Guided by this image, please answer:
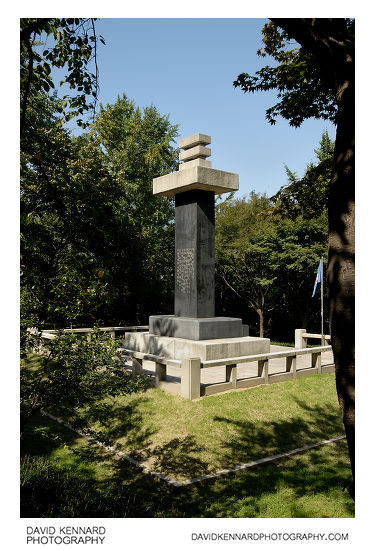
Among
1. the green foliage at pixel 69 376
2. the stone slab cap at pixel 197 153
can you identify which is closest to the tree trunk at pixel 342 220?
the green foliage at pixel 69 376

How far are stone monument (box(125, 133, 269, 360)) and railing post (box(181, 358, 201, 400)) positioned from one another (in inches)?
84.9

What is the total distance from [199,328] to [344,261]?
7.23 m

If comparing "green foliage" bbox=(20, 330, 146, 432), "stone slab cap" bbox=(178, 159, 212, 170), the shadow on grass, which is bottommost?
the shadow on grass

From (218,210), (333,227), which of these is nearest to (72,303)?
(333,227)

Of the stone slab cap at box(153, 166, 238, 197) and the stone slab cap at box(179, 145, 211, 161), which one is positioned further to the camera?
the stone slab cap at box(179, 145, 211, 161)

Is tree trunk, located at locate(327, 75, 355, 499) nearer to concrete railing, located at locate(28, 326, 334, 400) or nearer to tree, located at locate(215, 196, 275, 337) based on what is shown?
concrete railing, located at locate(28, 326, 334, 400)

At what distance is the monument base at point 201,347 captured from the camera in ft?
31.7

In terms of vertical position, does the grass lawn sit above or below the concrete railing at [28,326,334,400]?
below

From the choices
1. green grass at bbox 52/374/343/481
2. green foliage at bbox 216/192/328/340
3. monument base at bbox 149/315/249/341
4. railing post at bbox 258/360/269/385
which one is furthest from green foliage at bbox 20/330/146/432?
green foliage at bbox 216/192/328/340

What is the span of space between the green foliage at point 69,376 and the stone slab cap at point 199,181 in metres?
6.51

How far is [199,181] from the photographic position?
1079 centimetres

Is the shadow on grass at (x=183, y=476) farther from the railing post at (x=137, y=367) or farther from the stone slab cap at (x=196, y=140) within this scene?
the stone slab cap at (x=196, y=140)

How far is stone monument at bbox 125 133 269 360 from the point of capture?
10.7 metres

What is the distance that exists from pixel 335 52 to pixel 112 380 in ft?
14.8
